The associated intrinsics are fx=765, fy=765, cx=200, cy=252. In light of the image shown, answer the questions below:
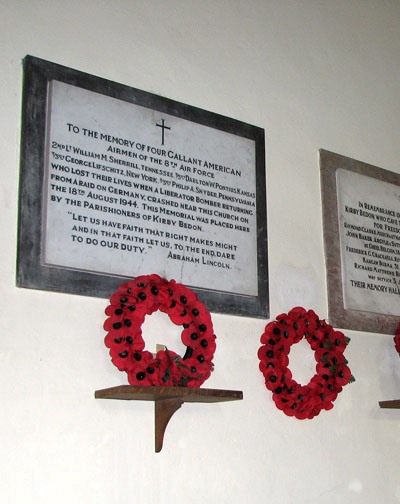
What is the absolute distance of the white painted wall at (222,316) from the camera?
220 centimetres

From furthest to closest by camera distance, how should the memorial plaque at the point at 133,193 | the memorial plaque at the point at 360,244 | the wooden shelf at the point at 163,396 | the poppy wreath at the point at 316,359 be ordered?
1. the memorial plaque at the point at 360,244
2. the poppy wreath at the point at 316,359
3. the memorial plaque at the point at 133,193
4. the wooden shelf at the point at 163,396

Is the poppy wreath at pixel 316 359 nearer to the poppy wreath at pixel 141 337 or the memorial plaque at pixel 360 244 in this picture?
the memorial plaque at pixel 360 244

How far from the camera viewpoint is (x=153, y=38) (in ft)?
9.18

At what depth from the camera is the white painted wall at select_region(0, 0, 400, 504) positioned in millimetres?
2203

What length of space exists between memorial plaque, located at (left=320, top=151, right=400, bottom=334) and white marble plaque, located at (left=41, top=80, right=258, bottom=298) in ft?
1.30

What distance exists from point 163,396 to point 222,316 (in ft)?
1.53

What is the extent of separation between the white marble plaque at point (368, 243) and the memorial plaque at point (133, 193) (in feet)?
1.38

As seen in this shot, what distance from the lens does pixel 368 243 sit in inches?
123

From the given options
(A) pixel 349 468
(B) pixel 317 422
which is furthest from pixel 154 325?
(A) pixel 349 468

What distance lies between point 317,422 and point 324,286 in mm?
527

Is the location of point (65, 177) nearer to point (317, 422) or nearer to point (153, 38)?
point (153, 38)

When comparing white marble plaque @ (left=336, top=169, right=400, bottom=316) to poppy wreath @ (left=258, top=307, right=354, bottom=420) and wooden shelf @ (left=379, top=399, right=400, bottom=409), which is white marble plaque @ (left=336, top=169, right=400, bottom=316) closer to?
poppy wreath @ (left=258, top=307, right=354, bottom=420)

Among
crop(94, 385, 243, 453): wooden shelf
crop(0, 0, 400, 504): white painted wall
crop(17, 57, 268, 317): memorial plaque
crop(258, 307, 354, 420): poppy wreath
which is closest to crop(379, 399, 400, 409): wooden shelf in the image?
crop(0, 0, 400, 504): white painted wall

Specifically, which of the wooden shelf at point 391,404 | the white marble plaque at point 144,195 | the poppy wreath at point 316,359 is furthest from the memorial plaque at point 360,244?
the white marble plaque at point 144,195
